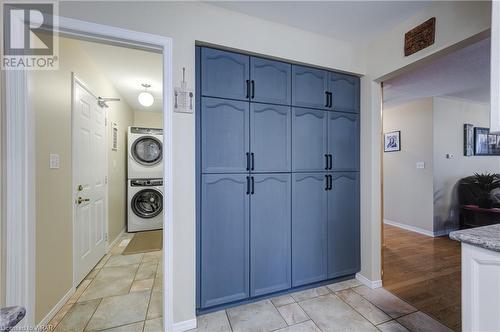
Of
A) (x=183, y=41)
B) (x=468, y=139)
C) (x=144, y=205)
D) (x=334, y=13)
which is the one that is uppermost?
(x=334, y=13)

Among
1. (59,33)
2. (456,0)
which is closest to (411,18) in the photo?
(456,0)

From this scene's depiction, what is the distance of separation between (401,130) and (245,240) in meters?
3.95

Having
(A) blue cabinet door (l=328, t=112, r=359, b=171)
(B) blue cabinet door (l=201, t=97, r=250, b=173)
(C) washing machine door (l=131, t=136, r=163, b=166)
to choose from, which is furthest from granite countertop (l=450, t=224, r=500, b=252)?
(C) washing machine door (l=131, t=136, r=163, b=166)

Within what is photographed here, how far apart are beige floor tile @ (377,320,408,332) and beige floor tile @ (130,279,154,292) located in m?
2.09

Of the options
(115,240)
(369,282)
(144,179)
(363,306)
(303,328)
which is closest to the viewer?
(303,328)

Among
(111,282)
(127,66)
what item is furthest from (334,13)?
(111,282)

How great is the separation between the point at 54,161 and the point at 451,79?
467cm

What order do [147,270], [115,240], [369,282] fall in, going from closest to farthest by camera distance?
1. [369,282]
2. [147,270]
3. [115,240]

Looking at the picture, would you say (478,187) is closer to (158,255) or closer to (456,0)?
(456,0)

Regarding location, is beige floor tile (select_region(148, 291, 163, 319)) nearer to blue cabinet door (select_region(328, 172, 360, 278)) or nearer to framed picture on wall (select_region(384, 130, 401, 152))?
blue cabinet door (select_region(328, 172, 360, 278))

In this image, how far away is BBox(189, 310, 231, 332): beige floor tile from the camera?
1.63 m

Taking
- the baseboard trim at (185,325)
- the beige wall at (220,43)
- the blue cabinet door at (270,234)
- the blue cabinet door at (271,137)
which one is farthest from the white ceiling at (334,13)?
the baseboard trim at (185,325)

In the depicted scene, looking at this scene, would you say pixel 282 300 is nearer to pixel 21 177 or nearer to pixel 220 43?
pixel 21 177

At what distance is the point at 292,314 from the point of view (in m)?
1.78
